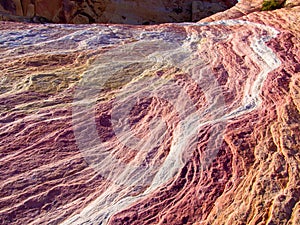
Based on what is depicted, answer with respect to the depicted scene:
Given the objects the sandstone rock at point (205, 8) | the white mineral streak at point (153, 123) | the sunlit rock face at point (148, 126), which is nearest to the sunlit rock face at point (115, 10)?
the sandstone rock at point (205, 8)

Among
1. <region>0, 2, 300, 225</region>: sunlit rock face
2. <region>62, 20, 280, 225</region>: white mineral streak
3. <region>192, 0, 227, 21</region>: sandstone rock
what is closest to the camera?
<region>0, 2, 300, 225</region>: sunlit rock face

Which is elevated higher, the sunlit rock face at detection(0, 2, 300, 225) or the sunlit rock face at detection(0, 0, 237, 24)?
the sunlit rock face at detection(0, 2, 300, 225)

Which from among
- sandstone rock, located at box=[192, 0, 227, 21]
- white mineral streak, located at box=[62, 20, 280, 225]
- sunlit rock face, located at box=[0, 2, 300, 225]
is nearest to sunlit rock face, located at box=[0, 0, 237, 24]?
sandstone rock, located at box=[192, 0, 227, 21]

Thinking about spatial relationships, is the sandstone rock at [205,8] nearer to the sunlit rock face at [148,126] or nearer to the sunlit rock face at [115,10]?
the sunlit rock face at [115,10]

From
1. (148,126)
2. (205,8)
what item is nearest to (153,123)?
(148,126)

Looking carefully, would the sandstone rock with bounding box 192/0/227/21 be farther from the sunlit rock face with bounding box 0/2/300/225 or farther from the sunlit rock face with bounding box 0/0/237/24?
the sunlit rock face with bounding box 0/2/300/225

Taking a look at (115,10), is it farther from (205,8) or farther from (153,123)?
(153,123)
